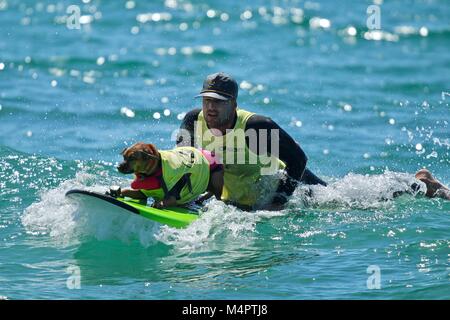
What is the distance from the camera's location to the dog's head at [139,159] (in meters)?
8.62

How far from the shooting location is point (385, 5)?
2495 centimetres

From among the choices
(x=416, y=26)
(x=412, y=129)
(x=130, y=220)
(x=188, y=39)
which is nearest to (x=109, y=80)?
(x=188, y=39)

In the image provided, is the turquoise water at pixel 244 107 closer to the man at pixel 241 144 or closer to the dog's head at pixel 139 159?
the man at pixel 241 144

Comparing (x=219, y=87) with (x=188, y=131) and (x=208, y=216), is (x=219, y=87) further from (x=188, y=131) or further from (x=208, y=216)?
(x=208, y=216)

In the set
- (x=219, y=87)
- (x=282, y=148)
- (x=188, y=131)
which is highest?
(x=219, y=87)

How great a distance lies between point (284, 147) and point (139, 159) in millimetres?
1887

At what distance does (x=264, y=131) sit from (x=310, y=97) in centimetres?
757

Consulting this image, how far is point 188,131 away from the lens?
10.2 metres

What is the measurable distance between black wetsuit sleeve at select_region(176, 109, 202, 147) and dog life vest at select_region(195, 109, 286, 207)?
54 mm

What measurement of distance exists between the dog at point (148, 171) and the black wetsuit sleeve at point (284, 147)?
54 centimetres

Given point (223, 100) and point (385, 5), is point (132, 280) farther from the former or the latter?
point (385, 5)

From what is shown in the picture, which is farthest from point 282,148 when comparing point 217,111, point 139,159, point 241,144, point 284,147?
point 139,159

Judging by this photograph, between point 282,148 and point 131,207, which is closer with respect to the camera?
point 131,207

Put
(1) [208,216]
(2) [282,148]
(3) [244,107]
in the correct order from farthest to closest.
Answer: (3) [244,107] < (2) [282,148] < (1) [208,216]
